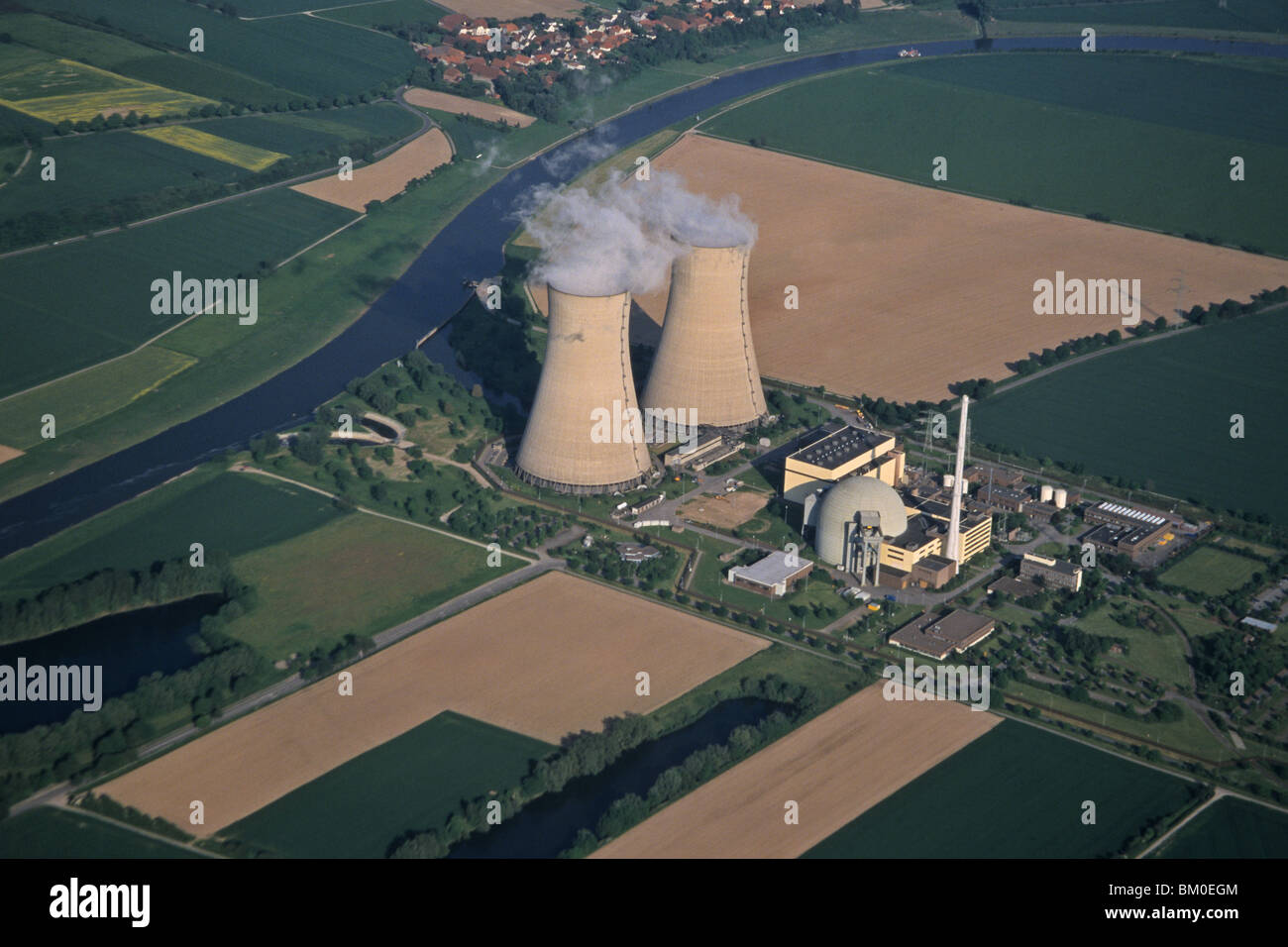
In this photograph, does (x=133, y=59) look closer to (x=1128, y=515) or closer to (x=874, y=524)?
(x=874, y=524)

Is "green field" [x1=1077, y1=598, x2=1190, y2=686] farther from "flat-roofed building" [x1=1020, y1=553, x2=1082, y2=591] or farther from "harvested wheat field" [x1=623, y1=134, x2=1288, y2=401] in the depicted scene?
"harvested wheat field" [x1=623, y1=134, x2=1288, y2=401]

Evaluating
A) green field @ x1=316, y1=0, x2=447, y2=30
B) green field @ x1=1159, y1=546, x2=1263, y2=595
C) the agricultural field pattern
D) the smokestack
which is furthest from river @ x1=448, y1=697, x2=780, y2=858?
green field @ x1=316, y1=0, x2=447, y2=30

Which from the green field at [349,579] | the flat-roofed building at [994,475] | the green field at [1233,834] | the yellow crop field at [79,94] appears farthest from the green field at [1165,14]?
the green field at [1233,834]

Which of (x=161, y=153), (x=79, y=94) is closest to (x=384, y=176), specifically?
(x=161, y=153)

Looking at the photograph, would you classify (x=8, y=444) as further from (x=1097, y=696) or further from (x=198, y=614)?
(x=1097, y=696)

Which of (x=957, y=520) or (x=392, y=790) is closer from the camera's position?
(x=392, y=790)
